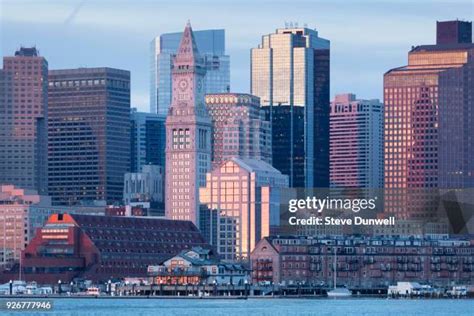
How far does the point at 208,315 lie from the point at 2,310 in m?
19.9

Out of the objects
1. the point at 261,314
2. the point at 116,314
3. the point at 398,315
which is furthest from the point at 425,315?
the point at 116,314

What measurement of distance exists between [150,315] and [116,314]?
147 inches

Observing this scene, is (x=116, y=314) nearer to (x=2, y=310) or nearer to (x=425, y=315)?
(x=2, y=310)

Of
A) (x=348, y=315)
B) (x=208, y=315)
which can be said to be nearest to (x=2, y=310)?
(x=208, y=315)

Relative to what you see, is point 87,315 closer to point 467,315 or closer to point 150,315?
point 150,315

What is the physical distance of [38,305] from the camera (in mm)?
189125

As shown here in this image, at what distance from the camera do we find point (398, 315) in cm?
19750

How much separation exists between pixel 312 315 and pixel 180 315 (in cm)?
1284

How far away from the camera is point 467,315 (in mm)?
199250

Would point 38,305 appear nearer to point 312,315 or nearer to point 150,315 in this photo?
point 150,315

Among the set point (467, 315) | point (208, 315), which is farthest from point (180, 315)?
point (467, 315)

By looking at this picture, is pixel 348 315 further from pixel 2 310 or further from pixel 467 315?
pixel 2 310

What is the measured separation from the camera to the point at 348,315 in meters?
198

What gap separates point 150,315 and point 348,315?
19.4 meters
